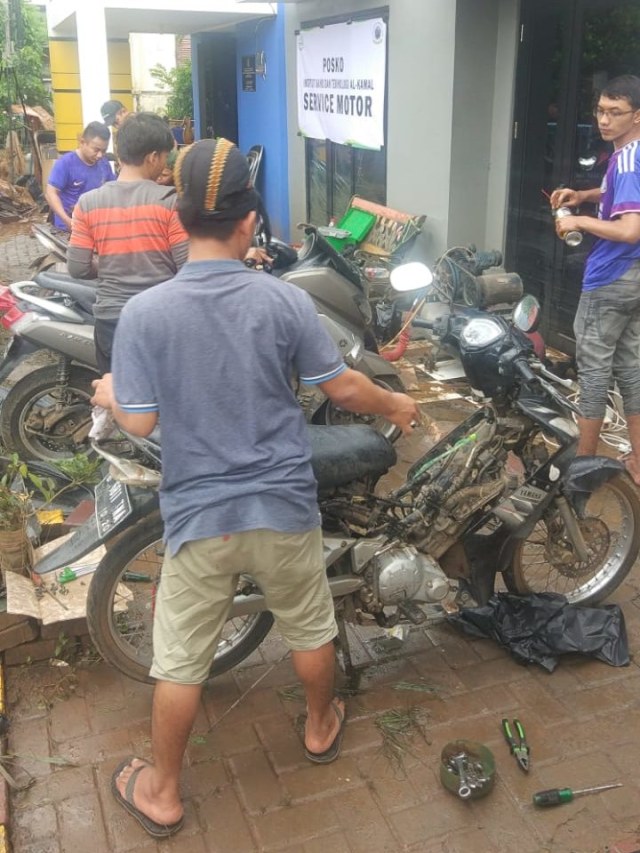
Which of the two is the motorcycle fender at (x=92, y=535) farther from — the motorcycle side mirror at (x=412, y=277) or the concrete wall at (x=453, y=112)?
the concrete wall at (x=453, y=112)

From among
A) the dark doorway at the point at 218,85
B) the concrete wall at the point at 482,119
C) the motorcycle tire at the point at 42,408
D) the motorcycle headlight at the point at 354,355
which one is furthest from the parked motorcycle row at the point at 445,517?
the dark doorway at the point at 218,85

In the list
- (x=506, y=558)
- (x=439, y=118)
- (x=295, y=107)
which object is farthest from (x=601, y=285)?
(x=295, y=107)

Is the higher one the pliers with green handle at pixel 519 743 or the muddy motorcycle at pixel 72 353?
the muddy motorcycle at pixel 72 353

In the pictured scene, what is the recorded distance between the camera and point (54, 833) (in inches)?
102

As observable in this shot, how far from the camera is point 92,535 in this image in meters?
3.00

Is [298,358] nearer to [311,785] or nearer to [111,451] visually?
[111,451]

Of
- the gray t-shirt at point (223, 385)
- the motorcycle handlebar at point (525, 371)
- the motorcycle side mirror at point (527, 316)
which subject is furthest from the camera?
the motorcycle side mirror at point (527, 316)

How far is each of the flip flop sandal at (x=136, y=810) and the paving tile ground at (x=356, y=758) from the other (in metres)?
0.03

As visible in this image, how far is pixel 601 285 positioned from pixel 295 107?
7.54 meters

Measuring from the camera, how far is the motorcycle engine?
305cm

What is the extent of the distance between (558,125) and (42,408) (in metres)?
4.30

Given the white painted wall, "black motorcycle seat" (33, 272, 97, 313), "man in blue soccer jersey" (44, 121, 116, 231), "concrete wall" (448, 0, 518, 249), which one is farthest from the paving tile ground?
the white painted wall

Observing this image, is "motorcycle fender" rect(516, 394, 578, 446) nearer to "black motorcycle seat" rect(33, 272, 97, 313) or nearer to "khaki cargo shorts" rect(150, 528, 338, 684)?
"khaki cargo shorts" rect(150, 528, 338, 684)

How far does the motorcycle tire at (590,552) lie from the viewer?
3424 mm
